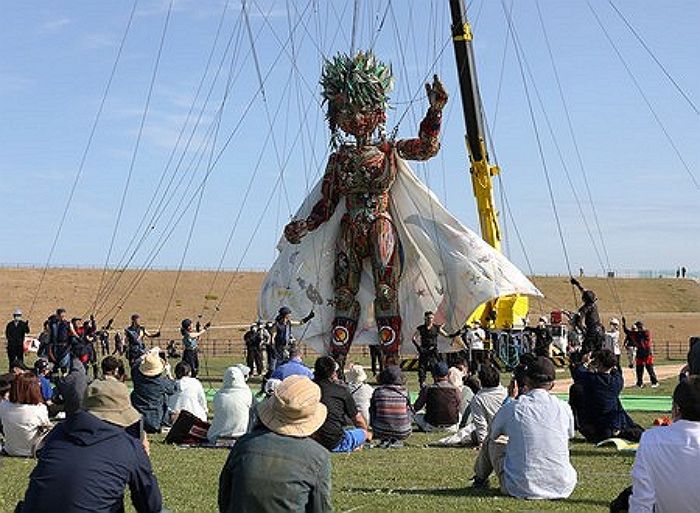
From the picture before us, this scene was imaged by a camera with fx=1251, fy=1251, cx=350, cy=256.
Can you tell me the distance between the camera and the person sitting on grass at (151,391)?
1478cm

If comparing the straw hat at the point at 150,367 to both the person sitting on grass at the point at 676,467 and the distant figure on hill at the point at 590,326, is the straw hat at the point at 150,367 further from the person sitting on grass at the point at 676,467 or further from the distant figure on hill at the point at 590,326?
the person sitting on grass at the point at 676,467

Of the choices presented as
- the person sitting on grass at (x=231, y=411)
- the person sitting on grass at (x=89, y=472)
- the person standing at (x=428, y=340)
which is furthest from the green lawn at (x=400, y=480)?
the person standing at (x=428, y=340)

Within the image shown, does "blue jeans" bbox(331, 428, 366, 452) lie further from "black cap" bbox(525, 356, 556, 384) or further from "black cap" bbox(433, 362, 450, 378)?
"black cap" bbox(525, 356, 556, 384)

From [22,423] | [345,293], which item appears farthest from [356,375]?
[345,293]

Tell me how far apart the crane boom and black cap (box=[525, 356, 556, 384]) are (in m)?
15.0

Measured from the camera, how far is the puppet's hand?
19.0 m

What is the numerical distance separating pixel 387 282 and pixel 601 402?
25.9 feet

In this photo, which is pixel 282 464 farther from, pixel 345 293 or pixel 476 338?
pixel 476 338

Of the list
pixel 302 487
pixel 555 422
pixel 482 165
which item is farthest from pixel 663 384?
pixel 302 487

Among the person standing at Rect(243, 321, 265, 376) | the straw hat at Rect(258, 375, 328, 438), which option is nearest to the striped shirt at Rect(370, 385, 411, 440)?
the straw hat at Rect(258, 375, 328, 438)

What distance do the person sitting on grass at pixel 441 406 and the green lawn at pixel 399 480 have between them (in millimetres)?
1442

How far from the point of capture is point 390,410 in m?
13.6

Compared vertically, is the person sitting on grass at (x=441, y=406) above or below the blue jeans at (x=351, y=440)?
above

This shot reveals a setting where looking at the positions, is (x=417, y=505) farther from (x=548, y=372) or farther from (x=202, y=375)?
(x=202, y=375)
